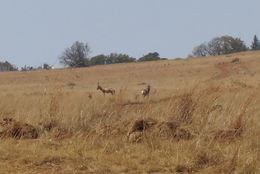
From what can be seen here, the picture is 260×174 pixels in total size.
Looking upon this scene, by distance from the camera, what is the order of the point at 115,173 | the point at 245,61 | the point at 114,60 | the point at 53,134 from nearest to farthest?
the point at 115,173 < the point at 53,134 < the point at 245,61 < the point at 114,60

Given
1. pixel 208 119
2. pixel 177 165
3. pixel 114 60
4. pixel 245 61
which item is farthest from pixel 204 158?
pixel 114 60

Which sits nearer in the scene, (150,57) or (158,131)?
(158,131)

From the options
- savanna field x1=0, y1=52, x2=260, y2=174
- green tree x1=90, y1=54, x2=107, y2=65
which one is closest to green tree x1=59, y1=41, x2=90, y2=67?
green tree x1=90, y1=54, x2=107, y2=65

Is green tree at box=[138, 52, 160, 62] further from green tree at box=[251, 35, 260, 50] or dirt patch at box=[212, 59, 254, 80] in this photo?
dirt patch at box=[212, 59, 254, 80]

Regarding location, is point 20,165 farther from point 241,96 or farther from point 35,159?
point 241,96

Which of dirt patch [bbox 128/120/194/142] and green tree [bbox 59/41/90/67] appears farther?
green tree [bbox 59/41/90/67]

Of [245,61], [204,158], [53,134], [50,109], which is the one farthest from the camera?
[245,61]

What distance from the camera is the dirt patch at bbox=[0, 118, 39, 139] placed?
283 inches

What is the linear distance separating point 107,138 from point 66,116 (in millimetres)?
1628

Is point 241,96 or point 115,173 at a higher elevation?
point 241,96

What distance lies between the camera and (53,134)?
7336mm

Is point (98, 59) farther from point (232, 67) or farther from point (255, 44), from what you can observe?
point (232, 67)

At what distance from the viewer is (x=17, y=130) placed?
7355mm

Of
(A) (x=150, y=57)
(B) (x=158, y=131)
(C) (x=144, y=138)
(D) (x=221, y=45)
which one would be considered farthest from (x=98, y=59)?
(C) (x=144, y=138)
